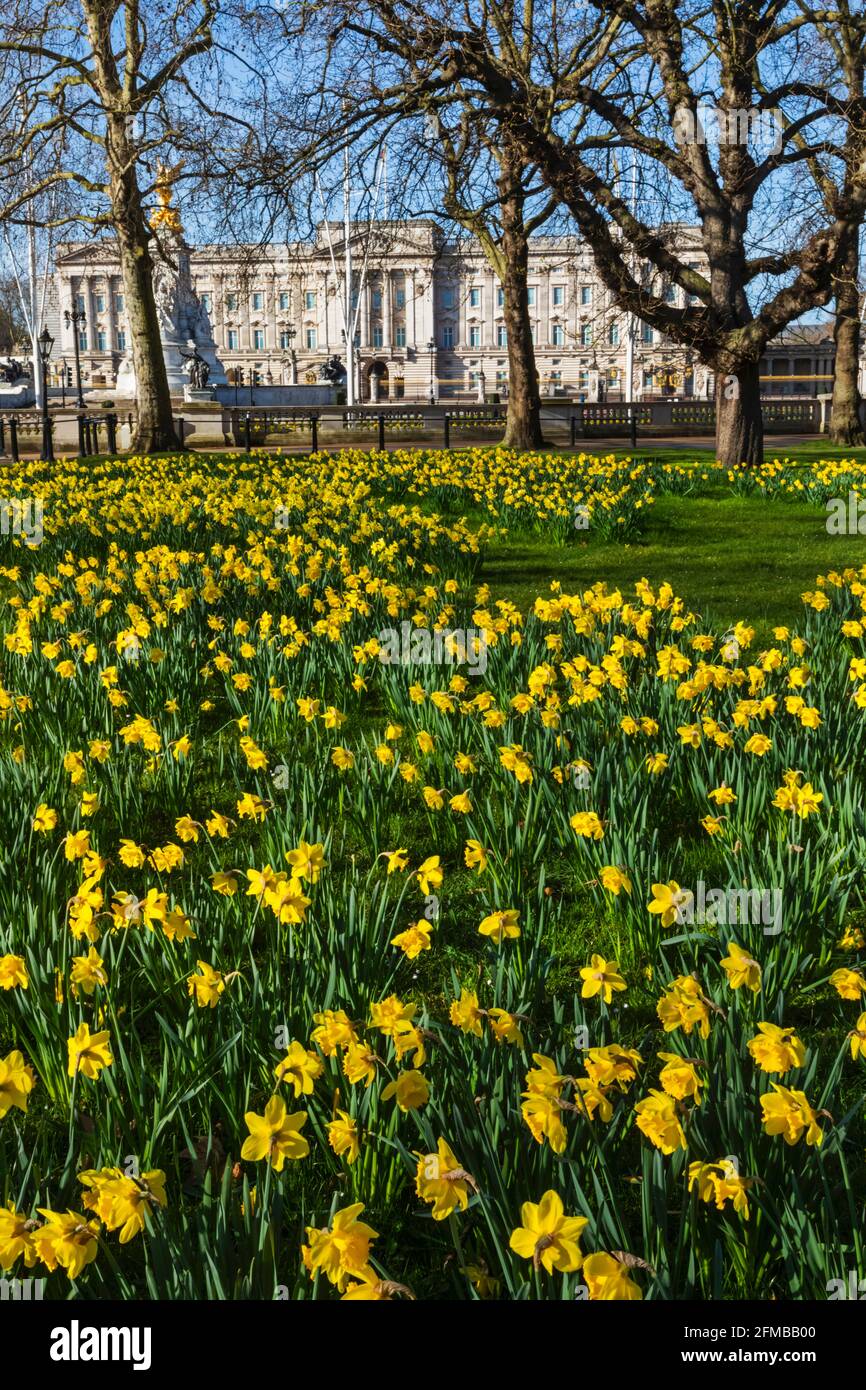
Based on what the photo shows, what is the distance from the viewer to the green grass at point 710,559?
781cm

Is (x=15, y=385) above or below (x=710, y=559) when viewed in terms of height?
above

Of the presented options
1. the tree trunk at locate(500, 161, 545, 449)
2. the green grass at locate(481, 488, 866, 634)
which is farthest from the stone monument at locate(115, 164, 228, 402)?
the green grass at locate(481, 488, 866, 634)

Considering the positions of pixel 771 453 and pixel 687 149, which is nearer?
pixel 687 149

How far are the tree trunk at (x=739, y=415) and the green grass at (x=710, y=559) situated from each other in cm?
344

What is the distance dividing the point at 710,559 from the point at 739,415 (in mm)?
6945

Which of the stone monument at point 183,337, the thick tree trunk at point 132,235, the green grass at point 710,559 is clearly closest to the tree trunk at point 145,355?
the thick tree trunk at point 132,235

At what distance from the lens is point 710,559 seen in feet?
31.1

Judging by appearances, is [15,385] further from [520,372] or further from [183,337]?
[520,372]

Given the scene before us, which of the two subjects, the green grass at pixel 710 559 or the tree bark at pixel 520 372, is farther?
the tree bark at pixel 520 372

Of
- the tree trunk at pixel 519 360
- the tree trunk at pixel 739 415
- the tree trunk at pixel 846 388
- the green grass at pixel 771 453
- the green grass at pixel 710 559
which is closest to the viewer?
the green grass at pixel 710 559

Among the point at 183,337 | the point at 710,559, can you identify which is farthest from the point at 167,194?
the point at 183,337

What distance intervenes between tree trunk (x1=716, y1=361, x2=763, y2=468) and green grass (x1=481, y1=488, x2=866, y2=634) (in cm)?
344

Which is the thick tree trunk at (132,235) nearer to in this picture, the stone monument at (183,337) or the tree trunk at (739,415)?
the tree trunk at (739,415)

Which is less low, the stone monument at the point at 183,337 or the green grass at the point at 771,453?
the stone monument at the point at 183,337
